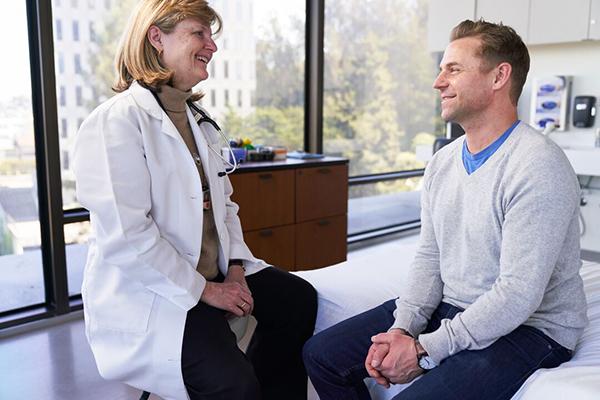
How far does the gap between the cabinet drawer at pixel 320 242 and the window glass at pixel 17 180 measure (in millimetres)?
1397

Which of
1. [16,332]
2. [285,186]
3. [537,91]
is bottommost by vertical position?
[16,332]

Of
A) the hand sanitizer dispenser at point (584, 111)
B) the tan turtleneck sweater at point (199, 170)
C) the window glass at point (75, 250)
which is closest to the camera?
the tan turtleneck sweater at point (199, 170)

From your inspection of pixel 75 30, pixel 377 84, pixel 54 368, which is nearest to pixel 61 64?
pixel 75 30

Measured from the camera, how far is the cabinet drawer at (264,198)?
3.01 m

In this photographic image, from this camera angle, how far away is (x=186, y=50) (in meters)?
1.63

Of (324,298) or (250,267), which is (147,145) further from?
(324,298)

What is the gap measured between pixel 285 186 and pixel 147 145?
1.75 m

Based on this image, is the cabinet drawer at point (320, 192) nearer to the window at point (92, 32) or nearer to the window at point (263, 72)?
the window at point (263, 72)

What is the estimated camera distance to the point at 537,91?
4.03 meters

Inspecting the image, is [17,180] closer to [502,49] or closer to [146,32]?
[146,32]

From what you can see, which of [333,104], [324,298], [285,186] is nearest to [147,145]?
[324,298]

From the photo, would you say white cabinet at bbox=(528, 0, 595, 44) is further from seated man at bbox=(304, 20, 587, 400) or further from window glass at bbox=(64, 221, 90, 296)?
window glass at bbox=(64, 221, 90, 296)

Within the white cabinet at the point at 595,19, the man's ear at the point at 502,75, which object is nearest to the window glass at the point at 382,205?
the white cabinet at the point at 595,19

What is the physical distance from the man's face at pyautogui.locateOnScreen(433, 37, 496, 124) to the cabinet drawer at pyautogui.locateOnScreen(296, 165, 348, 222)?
6.17 feet
